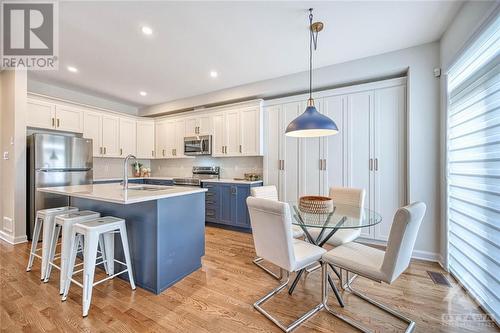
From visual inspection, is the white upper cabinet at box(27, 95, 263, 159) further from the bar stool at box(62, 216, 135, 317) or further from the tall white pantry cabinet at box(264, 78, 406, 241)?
the bar stool at box(62, 216, 135, 317)

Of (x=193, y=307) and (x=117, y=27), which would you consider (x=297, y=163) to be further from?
(x=117, y=27)

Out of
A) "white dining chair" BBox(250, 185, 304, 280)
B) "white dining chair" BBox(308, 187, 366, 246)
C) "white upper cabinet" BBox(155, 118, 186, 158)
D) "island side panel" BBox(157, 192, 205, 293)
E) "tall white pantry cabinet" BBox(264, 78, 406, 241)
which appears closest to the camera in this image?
"island side panel" BBox(157, 192, 205, 293)

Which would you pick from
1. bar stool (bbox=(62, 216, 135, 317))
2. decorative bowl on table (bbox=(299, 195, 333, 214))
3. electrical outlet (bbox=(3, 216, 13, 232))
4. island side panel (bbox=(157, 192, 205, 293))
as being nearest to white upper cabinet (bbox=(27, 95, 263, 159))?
electrical outlet (bbox=(3, 216, 13, 232))

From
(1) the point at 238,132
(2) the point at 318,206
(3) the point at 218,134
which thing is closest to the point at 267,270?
(2) the point at 318,206

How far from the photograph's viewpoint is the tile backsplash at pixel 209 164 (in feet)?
14.9

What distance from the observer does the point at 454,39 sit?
225 centimetres

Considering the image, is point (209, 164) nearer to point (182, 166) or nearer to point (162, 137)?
point (182, 166)

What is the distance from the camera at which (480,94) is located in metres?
1.86

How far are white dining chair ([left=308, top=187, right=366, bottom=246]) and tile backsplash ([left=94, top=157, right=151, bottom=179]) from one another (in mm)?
4871

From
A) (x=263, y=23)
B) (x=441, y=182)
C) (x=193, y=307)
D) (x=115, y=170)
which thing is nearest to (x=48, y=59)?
(x=115, y=170)

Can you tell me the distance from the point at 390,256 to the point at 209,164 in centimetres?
418

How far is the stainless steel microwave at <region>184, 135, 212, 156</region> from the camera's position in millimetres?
4602

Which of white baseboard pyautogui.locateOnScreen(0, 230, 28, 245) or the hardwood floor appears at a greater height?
white baseboard pyautogui.locateOnScreen(0, 230, 28, 245)

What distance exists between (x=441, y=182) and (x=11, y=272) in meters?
5.06
